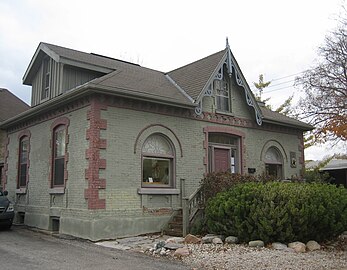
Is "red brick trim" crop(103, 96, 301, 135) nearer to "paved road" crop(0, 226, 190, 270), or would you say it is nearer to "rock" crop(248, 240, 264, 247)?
"paved road" crop(0, 226, 190, 270)

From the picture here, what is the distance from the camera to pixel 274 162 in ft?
59.8

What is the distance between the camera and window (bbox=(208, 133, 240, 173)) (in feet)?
51.9

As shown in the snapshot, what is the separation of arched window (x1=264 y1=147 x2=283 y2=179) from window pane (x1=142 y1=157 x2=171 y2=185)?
5.60 metres

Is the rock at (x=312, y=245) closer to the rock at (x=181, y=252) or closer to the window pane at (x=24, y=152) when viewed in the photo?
the rock at (x=181, y=252)

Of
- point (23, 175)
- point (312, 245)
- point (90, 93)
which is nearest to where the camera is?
point (312, 245)

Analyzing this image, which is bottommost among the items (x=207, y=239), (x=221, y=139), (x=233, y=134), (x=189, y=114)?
(x=207, y=239)

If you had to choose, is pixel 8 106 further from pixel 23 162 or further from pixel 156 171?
pixel 156 171

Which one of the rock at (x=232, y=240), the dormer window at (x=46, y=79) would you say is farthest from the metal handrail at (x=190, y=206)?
the dormer window at (x=46, y=79)

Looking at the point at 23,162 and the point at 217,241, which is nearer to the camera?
the point at 217,241

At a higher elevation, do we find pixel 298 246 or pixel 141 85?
pixel 141 85

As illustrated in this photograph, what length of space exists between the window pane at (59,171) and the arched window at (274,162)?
875 centimetres

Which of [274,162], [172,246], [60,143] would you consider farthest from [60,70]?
[274,162]

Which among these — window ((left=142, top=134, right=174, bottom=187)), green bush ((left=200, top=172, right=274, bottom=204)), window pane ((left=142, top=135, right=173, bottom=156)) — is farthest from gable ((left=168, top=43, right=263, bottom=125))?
green bush ((left=200, top=172, right=274, bottom=204))

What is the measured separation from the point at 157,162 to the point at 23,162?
266 inches
